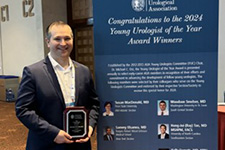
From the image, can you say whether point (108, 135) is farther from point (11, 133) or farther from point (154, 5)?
point (11, 133)

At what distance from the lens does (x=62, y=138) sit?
1.57 meters

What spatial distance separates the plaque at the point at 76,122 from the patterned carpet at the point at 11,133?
2303 millimetres

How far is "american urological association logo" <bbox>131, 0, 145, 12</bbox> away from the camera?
1.76 metres

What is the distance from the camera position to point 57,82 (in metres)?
1.62

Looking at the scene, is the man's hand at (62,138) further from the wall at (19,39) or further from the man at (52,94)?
the wall at (19,39)

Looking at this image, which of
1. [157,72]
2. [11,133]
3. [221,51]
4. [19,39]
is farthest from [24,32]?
[157,72]

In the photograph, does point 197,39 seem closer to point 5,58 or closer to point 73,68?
point 73,68

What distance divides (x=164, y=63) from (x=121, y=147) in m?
0.66

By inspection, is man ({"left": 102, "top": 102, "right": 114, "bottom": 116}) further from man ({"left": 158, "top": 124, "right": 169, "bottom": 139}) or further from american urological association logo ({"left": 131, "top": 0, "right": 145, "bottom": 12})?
american urological association logo ({"left": 131, "top": 0, "right": 145, "bottom": 12})

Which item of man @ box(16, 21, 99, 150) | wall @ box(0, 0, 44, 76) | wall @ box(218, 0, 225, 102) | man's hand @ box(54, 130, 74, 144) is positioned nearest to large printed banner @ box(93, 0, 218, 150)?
man @ box(16, 21, 99, 150)

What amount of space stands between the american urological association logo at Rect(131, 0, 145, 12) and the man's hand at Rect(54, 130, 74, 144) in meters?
0.90

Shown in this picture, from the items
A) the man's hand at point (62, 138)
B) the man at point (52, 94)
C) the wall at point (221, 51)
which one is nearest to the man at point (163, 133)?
the man at point (52, 94)

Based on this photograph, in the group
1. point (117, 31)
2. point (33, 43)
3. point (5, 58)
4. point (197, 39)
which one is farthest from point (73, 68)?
point (5, 58)

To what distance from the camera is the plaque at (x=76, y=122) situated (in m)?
1.57
